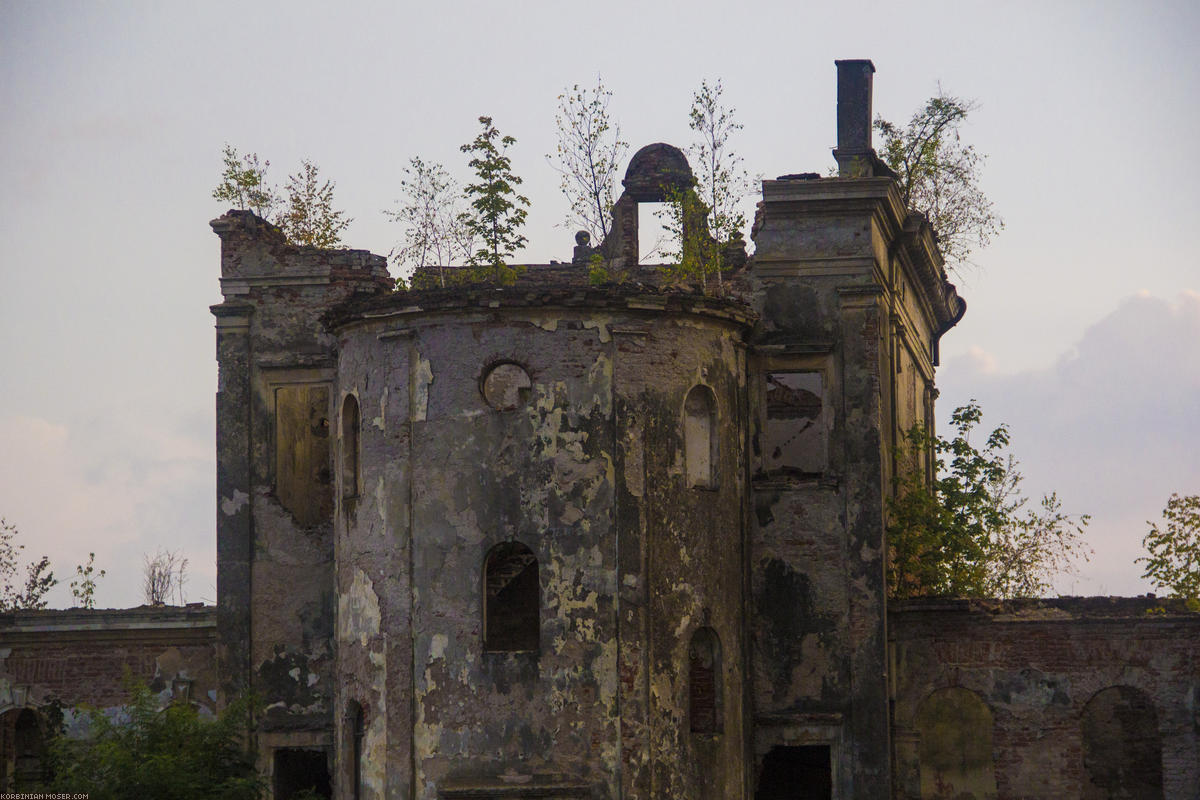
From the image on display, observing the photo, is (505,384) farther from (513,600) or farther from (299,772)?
(299,772)

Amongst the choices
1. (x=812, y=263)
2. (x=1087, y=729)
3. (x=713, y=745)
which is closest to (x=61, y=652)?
(x=713, y=745)

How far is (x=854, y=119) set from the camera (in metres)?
24.6

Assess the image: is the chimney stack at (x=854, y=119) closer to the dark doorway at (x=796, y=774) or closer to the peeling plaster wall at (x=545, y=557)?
the peeling plaster wall at (x=545, y=557)

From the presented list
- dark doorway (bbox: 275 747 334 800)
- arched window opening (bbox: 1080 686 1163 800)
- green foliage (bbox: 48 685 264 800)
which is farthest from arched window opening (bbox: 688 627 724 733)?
arched window opening (bbox: 1080 686 1163 800)

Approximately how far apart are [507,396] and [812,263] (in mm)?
4221

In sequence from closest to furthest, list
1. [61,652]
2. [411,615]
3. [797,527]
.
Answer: [411,615]
[797,527]
[61,652]

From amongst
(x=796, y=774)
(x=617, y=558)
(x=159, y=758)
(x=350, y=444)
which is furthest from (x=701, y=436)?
(x=159, y=758)

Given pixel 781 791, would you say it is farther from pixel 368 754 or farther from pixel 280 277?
pixel 280 277

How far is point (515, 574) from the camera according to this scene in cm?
2141

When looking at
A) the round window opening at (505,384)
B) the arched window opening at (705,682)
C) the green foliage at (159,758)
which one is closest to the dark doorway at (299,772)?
the green foliage at (159,758)

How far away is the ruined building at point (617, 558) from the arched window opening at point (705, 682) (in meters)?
0.04

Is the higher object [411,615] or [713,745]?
[411,615]

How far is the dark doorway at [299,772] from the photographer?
75.2 feet

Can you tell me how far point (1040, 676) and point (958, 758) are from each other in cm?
142
